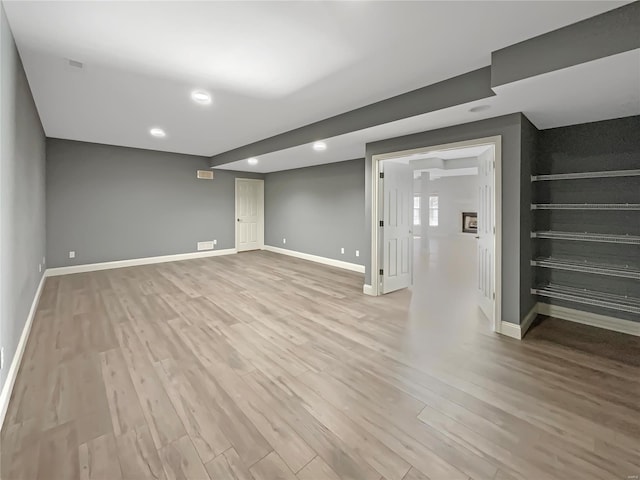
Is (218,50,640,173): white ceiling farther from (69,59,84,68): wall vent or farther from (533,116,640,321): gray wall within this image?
(69,59,84,68): wall vent

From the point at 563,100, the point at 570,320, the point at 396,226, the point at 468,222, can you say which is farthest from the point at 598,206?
the point at 468,222

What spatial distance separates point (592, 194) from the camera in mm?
3234

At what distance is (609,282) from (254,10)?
4.40 meters

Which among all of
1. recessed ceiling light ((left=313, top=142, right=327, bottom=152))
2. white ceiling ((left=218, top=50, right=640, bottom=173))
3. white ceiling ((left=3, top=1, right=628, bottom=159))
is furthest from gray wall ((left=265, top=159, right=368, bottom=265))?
white ceiling ((left=3, top=1, right=628, bottom=159))

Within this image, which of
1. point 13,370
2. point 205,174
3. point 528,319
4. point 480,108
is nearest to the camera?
point 13,370

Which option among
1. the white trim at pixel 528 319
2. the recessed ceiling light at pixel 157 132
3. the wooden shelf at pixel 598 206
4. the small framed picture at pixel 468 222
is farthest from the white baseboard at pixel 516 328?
the small framed picture at pixel 468 222

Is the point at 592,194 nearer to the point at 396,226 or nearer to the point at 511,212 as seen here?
the point at 511,212

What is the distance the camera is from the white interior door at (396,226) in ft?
14.6

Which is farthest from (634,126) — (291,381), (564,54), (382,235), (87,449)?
(87,449)

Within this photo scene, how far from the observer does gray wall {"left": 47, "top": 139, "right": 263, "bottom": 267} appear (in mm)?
5453

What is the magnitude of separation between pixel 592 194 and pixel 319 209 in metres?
4.84

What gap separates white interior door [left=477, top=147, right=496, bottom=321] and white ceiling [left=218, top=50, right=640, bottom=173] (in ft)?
1.93

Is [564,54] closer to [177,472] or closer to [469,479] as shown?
[469,479]

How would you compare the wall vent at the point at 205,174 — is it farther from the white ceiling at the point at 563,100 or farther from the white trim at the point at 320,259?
the white ceiling at the point at 563,100
